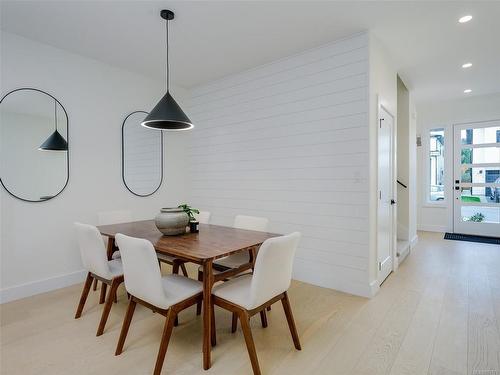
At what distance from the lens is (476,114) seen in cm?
534

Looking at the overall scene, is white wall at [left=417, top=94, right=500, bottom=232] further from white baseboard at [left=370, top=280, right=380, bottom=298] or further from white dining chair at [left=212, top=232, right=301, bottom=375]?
white dining chair at [left=212, top=232, right=301, bottom=375]

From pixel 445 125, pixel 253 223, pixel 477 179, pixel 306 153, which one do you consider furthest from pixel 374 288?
pixel 445 125

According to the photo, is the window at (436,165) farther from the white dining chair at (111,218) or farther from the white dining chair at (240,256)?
the white dining chair at (111,218)

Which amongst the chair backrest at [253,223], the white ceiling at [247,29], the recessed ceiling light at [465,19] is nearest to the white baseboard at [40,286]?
the chair backrest at [253,223]

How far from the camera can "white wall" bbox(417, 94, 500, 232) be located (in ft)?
17.3

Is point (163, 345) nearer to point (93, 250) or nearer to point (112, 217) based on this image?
point (93, 250)

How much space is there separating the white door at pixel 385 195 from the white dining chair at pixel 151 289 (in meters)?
2.25

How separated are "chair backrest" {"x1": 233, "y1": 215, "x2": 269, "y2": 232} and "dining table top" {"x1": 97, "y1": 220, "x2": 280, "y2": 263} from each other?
0.26 meters

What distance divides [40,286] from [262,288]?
2.76 meters

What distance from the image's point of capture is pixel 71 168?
3297 millimetres

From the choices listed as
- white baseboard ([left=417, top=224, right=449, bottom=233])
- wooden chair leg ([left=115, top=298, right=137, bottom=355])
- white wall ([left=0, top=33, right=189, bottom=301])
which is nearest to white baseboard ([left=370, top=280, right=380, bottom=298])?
wooden chair leg ([left=115, top=298, right=137, bottom=355])

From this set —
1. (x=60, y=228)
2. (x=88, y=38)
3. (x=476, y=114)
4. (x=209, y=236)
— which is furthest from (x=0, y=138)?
(x=476, y=114)

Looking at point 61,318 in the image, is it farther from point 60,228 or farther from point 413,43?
point 413,43

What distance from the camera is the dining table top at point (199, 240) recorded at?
183 cm
